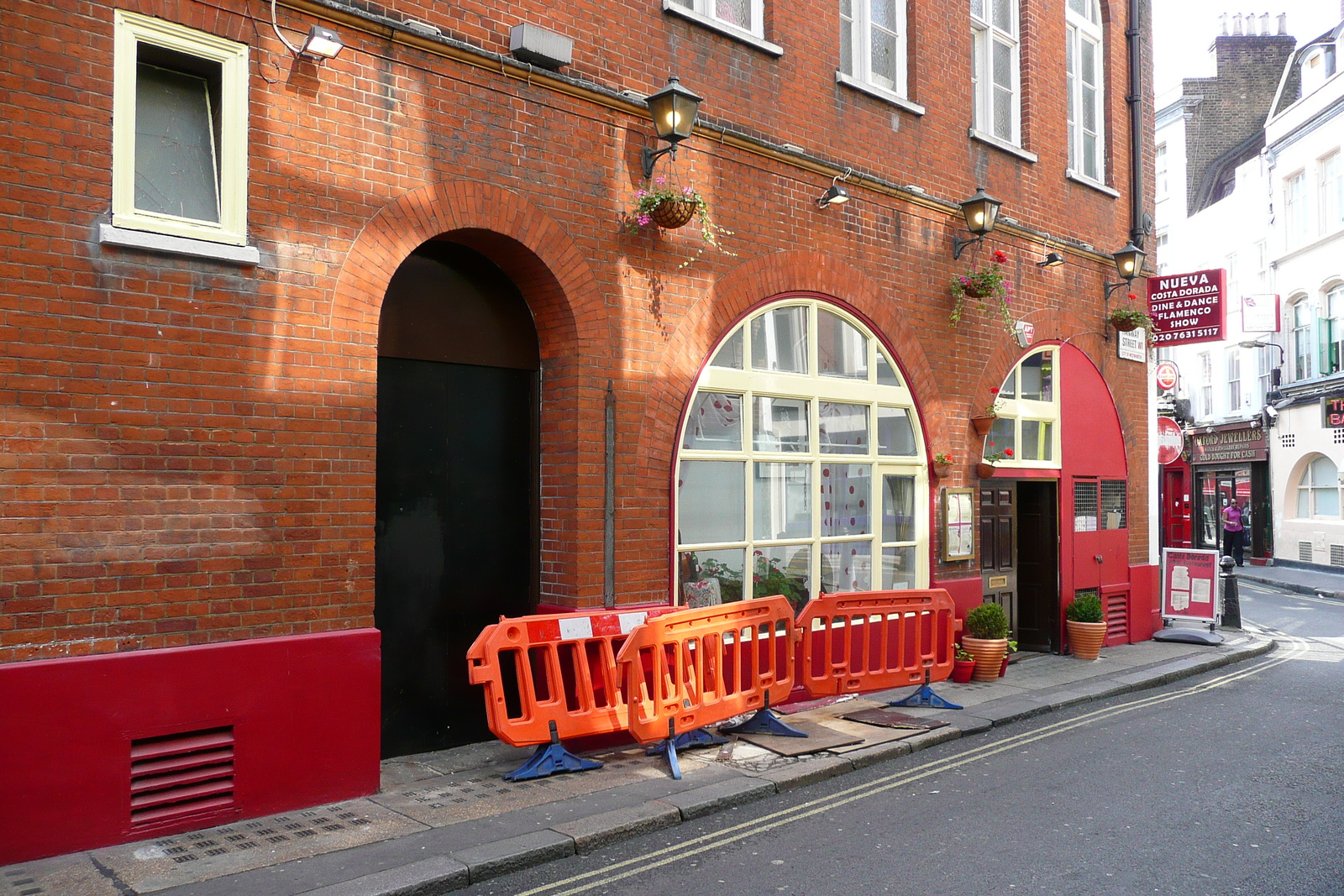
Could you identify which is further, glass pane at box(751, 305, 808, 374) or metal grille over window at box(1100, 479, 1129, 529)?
metal grille over window at box(1100, 479, 1129, 529)

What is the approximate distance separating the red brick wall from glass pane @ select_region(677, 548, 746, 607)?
409mm

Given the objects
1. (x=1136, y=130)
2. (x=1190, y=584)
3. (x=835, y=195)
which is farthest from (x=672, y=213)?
(x=1190, y=584)

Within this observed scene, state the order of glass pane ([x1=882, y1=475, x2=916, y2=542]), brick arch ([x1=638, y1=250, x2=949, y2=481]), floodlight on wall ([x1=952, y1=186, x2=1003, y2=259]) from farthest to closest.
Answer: floodlight on wall ([x1=952, y1=186, x2=1003, y2=259])
glass pane ([x1=882, y1=475, x2=916, y2=542])
brick arch ([x1=638, y1=250, x2=949, y2=481])

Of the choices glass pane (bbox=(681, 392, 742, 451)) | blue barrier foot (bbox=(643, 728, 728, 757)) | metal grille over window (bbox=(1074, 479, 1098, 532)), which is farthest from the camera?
metal grille over window (bbox=(1074, 479, 1098, 532))

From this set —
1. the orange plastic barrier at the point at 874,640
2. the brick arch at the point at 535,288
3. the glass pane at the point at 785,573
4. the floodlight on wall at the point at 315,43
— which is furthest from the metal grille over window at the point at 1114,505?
the floodlight on wall at the point at 315,43

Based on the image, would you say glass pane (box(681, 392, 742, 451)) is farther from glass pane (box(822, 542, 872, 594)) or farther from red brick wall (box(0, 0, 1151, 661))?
glass pane (box(822, 542, 872, 594))

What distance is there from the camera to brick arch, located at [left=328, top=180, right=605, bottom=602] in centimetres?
666

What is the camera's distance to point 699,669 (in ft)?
24.2

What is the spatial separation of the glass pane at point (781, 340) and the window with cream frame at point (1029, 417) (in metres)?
3.34

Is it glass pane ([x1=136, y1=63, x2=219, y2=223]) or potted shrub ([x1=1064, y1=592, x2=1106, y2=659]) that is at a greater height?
glass pane ([x1=136, y1=63, x2=219, y2=223])

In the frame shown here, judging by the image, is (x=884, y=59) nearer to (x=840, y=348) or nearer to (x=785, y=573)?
(x=840, y=348)

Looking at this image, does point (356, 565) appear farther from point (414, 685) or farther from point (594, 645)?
point (594, 645)

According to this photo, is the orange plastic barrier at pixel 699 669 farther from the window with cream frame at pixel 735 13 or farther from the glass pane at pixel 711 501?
the window with cream frame at pixel 735 13

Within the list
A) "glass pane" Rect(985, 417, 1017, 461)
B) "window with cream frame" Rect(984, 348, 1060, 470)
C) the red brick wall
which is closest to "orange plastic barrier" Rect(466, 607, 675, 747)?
the red brick wall
